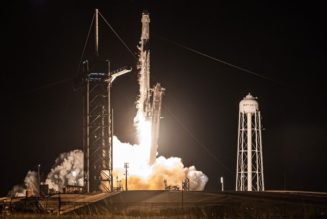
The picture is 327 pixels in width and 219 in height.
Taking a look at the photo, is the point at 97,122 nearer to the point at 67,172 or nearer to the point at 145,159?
the point at 145,159

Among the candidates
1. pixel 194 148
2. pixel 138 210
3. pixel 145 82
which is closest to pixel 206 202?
pixel 138 210

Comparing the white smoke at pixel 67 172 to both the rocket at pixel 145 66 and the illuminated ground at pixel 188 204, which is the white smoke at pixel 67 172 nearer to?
the rocket at pixel 145 66

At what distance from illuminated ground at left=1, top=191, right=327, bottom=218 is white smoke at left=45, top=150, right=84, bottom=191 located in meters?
24.9

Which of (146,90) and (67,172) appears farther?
(67,172)

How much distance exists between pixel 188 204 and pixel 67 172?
3731cm

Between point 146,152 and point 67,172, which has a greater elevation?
point 146,152

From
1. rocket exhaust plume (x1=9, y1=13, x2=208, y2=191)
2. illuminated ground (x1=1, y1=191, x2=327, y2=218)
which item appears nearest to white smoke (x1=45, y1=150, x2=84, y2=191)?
rocket exhaust plume (x1=9, y1=13, x2=208, y2=191)

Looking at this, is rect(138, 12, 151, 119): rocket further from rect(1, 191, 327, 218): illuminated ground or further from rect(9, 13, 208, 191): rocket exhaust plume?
rect(1, 191, 327, 218): illuminated ground

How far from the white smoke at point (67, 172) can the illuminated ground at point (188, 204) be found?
24.9 m

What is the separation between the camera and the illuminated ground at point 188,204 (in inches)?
1560

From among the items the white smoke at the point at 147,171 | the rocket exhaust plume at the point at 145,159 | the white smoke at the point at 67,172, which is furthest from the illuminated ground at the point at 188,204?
the white smoke at the point at 67,172

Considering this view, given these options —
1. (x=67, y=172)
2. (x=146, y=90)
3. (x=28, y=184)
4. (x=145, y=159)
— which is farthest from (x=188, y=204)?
(x=28, y=184)

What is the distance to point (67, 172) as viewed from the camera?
3211 inches

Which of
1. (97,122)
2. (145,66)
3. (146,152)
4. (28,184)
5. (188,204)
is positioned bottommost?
(188,204)
